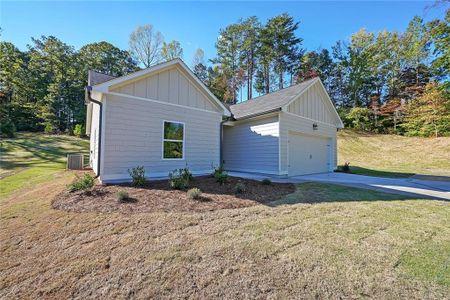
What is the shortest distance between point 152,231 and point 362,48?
118ft

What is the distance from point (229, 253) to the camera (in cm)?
289

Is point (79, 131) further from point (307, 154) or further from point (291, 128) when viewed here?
point (307, 154)

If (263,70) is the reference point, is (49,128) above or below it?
below

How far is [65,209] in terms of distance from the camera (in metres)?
4.48

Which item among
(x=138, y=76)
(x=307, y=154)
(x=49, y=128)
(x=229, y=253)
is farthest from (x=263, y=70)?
(x=229, y=253)

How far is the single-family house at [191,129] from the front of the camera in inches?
290

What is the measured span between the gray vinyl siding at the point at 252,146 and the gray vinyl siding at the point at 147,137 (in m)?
2.33

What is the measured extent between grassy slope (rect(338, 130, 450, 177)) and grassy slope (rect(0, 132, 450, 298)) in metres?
14.7

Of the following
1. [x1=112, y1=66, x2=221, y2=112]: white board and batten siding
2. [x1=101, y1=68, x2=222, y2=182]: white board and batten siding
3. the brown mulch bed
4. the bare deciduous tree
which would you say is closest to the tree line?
the bare deciduous tree

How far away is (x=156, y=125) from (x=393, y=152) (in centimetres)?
2253

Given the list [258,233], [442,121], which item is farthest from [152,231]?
[442,121]

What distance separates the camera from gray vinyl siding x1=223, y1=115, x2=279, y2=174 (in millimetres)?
10141

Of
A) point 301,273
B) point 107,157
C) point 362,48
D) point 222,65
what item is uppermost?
point 362,48

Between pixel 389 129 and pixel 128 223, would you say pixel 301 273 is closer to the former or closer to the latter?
pixel 128 223
